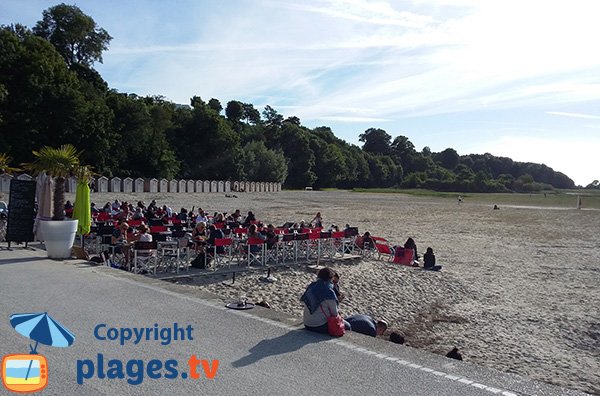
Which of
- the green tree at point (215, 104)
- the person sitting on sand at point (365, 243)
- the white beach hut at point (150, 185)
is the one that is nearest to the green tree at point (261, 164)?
the green tree at point (215, 104)

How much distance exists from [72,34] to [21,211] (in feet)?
196

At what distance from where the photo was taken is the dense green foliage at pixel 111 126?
48438 millimetres

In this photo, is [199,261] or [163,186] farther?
[163,186]

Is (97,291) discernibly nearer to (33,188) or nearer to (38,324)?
(38,324)

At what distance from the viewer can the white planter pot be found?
477 inches

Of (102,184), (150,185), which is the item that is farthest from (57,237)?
(150,185)

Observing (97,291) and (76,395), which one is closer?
(76,395)

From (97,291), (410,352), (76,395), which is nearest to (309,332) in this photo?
(410,352)

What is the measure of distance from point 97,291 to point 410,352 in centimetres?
509

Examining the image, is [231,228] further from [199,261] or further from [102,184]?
[102,184]

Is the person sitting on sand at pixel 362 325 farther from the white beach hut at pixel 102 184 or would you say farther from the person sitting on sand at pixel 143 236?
the white beach hut at pixel 102 184

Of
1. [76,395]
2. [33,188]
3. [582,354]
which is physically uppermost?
[33,188]

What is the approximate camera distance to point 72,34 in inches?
2608

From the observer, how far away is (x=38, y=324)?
6.37m
